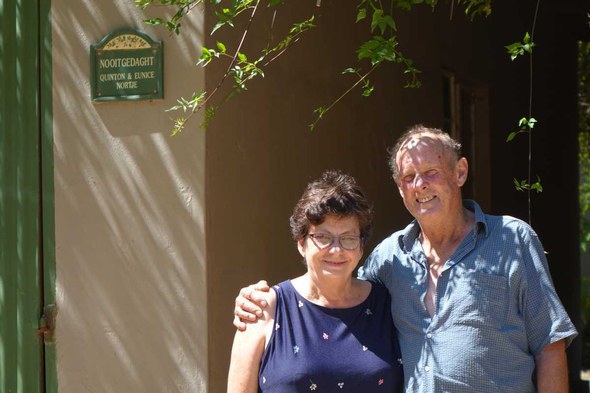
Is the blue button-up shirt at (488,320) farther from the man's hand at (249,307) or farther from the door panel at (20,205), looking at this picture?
the door panel at (20,205)

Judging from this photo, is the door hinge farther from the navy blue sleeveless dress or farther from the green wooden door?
the navy blue sleeveless dress

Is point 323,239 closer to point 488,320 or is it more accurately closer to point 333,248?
point 333,248

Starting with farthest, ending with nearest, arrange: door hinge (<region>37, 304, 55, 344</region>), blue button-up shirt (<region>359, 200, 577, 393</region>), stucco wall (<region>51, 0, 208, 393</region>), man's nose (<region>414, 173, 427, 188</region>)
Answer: door hinge (<region>37, 304, 55, 344</region>), stucco wall (<region>51, 0, 208, 393</region>), man's nose (<region>414, 173, 427, 188</region>), blue button-up shirt (<region>359, 200, 577, 393</region>)

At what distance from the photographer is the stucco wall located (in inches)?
148

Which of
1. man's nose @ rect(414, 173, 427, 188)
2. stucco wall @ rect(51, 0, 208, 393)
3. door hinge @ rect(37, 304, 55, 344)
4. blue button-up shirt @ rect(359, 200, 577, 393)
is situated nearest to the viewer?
blue button-up shirt @ rect(359, 200, 577, 393)

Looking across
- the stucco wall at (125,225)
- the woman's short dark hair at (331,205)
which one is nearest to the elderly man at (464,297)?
the woman's short dark hair at (331,205)

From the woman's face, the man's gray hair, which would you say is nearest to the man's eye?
the woman's face

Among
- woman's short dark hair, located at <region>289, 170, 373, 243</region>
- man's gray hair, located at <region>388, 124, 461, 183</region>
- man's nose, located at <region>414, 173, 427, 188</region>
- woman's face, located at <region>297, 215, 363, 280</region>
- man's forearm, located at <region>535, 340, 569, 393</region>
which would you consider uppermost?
man's gray hair, located at <region>388, 124, 461, 183</region>

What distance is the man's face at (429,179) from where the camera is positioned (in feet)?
10.1

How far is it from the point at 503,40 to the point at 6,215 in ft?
16.1

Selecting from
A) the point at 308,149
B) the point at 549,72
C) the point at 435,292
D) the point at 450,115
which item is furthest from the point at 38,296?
the point at 549,72

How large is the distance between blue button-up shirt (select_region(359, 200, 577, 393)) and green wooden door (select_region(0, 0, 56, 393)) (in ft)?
5.49

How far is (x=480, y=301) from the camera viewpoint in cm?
296

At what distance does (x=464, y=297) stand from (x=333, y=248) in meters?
0.44
